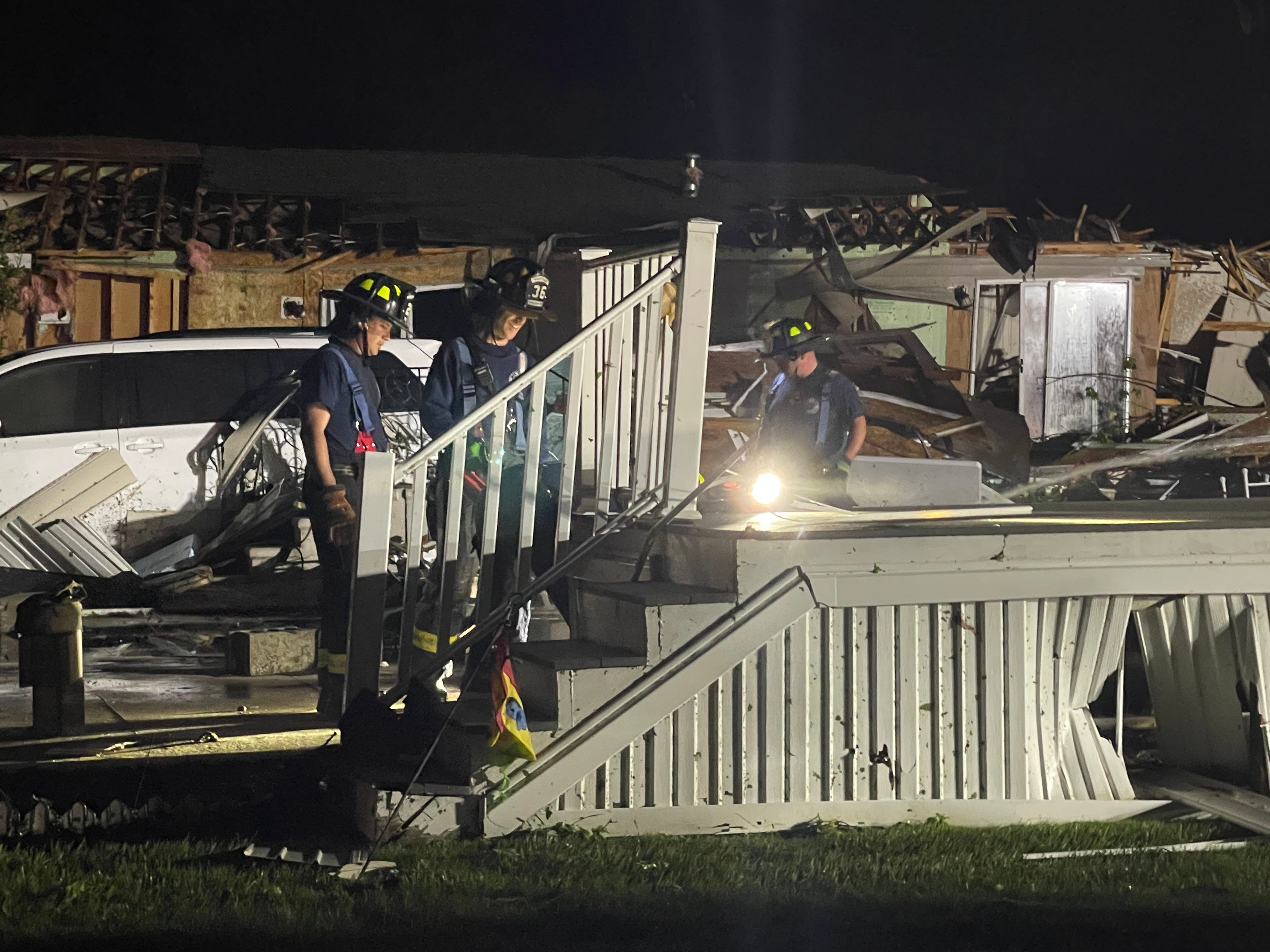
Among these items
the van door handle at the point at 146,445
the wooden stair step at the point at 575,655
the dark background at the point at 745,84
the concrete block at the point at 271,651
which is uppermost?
the dark background at the point at 745,84

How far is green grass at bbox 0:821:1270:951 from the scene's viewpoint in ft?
13.8

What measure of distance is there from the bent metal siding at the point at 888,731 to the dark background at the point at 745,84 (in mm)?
10587

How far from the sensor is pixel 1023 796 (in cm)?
545

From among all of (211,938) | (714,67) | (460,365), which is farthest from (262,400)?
(714,67)

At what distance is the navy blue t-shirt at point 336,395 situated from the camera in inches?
238

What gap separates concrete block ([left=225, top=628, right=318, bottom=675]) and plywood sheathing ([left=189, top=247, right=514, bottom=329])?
565cm

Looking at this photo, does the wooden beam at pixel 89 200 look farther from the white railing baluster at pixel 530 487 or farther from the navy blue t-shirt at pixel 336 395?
the white railing baluster at pixel 530 487

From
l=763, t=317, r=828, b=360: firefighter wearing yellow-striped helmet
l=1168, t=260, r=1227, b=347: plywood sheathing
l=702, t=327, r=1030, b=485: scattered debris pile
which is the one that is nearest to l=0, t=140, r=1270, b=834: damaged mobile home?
l=763, t=317, r=828, b=360: firefighter wearing yellow-striped helmet

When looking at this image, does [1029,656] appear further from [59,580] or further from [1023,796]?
[59,580]

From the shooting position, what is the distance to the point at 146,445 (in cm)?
1026

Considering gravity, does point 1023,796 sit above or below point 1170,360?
below

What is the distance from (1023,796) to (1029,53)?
14.4 meters

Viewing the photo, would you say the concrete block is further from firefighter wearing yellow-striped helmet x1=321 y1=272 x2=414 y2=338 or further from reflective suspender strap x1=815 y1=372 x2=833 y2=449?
reflective suspender strap x1=815 y1=372 x2=833 y2=449

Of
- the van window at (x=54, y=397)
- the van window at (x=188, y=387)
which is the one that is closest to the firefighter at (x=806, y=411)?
the van window at (x=188, y=387)
